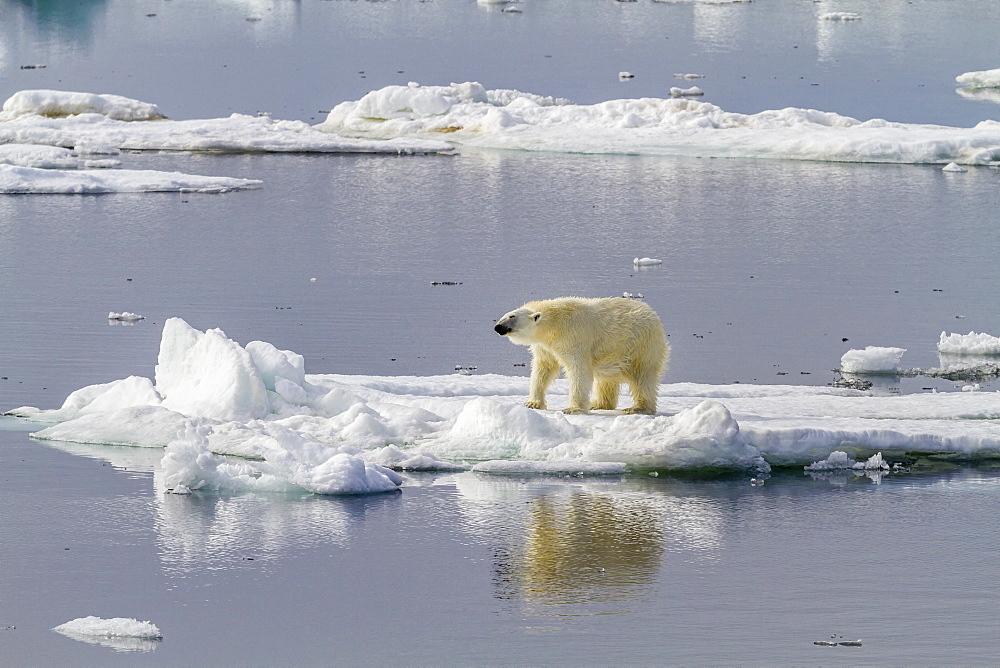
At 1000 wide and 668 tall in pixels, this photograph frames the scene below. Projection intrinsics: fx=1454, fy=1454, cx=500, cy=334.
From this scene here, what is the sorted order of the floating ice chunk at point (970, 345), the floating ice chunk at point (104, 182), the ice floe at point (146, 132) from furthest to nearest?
the ice floe at point (146, 132) → the floating ice chunk at point (104, 182) → the floating ice chunk at point (970, 345)

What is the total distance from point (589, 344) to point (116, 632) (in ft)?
13.7

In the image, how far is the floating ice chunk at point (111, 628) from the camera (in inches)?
269

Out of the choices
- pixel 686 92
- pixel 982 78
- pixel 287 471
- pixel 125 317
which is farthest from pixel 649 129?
pixel 287 471

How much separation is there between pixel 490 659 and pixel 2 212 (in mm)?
17924

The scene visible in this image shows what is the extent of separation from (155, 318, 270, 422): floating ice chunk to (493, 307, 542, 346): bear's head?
1.83 m

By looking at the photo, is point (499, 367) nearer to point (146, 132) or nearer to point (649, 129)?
point (649, 129)

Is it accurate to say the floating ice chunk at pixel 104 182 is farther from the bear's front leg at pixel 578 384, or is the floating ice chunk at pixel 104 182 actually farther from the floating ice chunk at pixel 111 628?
the floating ice chunk at pixel 111 628

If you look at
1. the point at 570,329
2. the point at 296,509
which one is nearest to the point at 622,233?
the point at 570,329

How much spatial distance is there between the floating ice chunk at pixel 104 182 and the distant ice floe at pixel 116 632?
1815cm

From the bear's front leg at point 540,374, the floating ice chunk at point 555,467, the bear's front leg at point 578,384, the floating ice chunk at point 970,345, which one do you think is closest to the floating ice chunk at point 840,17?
the floating ice chunk at point 970,345

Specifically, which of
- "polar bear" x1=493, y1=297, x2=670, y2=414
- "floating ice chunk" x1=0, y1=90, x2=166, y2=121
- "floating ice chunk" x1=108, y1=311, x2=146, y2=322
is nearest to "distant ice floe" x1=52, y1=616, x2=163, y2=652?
"polar bear" x1=493, y1=297, x2=670, y2=414

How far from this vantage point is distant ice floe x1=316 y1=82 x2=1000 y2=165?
27.0 metres

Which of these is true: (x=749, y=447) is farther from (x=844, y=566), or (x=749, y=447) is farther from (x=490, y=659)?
(x=490, y=659)

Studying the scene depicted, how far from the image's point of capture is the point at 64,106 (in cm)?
3036
